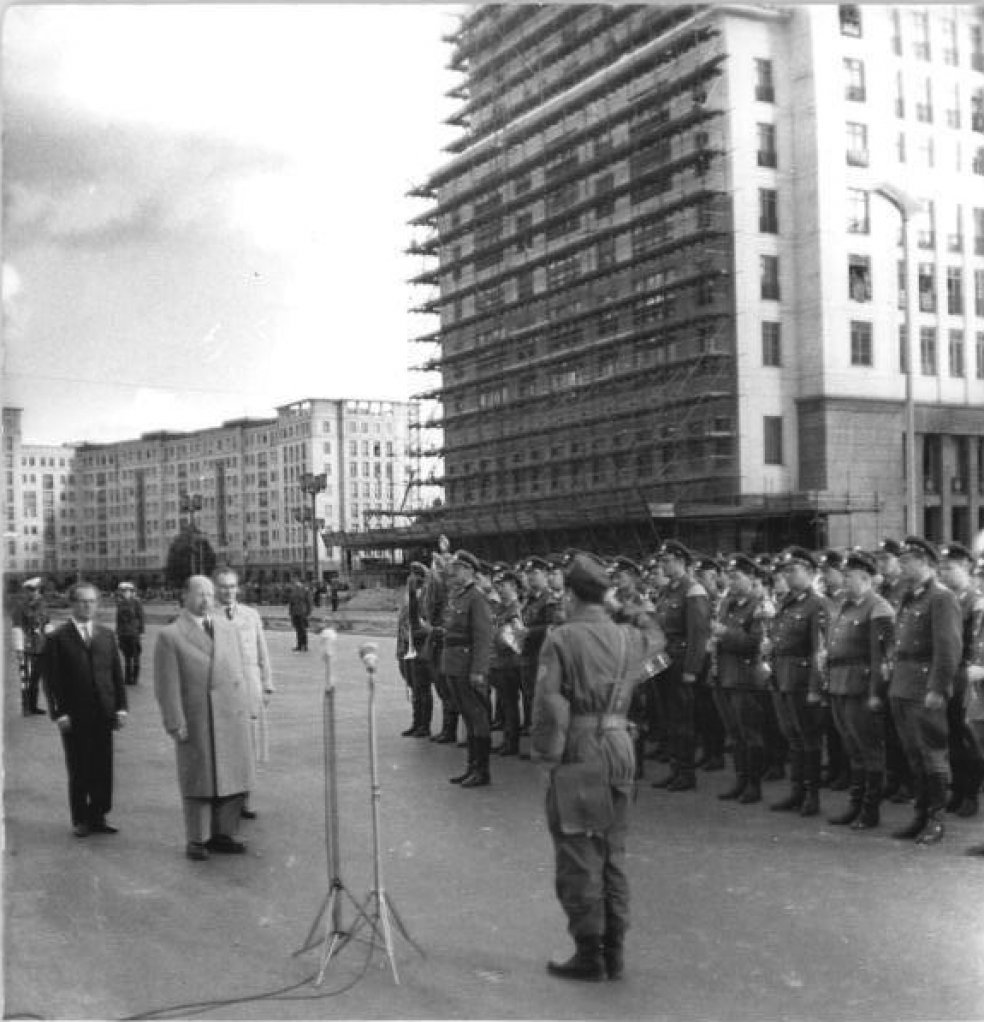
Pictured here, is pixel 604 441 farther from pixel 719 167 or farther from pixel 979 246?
pixel 979 246

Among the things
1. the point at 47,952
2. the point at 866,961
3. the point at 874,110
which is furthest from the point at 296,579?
the point at 874,110

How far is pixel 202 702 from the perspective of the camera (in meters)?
7.29

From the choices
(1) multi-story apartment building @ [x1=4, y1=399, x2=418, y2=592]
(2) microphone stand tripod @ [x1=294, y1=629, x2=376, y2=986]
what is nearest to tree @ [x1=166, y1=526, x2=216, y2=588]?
(1) multi-story apartment building @ [x1=4, y1=399, x2=418, y2=592]

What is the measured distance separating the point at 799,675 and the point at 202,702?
13.9ft

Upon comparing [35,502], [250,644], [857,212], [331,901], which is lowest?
[331,901]

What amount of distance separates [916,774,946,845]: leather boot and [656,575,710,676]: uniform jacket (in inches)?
98.1

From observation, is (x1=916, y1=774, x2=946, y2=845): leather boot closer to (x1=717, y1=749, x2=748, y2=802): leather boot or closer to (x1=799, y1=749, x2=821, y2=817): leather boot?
(x1=799, y1=749, x2=821, y2=817): leather boot

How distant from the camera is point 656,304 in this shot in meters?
33.1

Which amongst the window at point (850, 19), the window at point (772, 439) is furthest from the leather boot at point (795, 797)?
the window at point (772, 439)

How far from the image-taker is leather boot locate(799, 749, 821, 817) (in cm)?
823

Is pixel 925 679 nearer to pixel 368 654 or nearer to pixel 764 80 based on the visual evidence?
pixel 368 654

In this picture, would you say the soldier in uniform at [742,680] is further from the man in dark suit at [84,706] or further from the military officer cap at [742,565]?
the man in dark suit at [84,706]

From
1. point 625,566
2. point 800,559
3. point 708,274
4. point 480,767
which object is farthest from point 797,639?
point 708,274

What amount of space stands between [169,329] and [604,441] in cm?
2865
